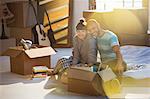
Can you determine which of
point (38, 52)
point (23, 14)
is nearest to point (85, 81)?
point (38, 52)

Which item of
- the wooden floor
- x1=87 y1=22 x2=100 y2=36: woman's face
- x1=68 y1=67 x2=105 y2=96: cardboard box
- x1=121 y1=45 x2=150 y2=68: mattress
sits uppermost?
x1=87 y1=22 x2=100 y2=36: woman's face

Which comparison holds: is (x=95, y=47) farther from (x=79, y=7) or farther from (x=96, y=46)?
(x=79, y=7)

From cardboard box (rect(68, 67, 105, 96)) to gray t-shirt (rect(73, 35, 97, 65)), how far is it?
25 cm

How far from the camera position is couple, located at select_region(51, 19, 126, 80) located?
2.54 meters

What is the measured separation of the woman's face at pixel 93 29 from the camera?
2559 mm

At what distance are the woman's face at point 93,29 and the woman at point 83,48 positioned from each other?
0.04m

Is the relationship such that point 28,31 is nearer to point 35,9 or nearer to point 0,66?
point 35,9

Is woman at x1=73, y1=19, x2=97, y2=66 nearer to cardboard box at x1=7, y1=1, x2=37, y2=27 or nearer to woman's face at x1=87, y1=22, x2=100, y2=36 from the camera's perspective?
woman's face at x1=87, y1=22, x2=100, y2=36

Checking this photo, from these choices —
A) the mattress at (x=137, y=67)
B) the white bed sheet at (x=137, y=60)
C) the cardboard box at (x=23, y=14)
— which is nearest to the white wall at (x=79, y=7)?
the cardboard box at (x=23, y=14)

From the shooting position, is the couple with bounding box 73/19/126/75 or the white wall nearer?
the couple with bounding box 73/19/126/75

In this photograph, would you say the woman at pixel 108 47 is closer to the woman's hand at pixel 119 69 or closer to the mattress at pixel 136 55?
the woman's hand at pixel 119 69

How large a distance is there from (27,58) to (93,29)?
2.76ft

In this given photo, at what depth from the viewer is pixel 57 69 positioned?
121 inches

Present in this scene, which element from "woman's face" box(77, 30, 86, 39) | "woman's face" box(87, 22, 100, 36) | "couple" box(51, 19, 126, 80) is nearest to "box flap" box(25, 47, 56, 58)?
"couple" box(51, 19, 126, 80)
